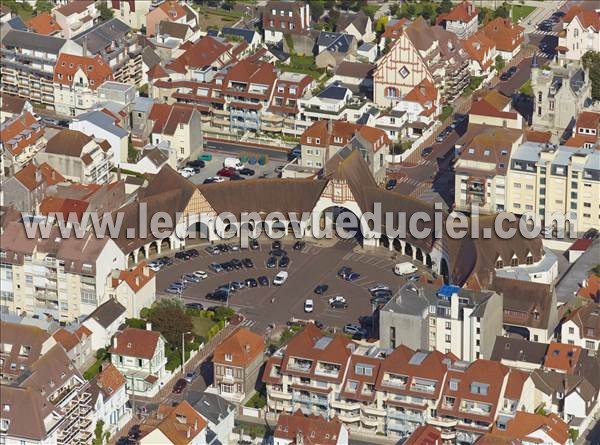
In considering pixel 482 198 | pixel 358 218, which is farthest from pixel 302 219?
pixel 482 198

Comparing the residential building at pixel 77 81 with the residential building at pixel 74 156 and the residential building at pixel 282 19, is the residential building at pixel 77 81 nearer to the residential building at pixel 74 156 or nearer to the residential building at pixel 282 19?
the residential building at pixel 74 156

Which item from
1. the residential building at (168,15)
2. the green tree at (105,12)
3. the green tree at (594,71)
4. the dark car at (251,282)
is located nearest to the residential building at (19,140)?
the dark car at (251,282)

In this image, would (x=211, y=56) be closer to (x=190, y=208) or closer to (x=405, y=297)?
(x=190, y=208)

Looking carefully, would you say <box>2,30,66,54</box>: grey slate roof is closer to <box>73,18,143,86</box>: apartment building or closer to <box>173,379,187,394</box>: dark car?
<box>73,18,143,86</box>: apartment building

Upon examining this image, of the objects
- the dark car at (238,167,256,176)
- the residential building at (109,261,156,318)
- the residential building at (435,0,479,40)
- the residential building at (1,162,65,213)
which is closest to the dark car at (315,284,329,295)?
the residential building at (109,261,156,318)

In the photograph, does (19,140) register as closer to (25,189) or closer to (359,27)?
(25,189)

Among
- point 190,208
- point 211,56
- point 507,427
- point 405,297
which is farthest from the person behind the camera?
point 211,56

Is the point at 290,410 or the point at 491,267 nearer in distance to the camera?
the point at 290,410
